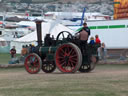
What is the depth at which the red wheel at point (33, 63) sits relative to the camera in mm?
14380

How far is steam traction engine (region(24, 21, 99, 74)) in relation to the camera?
1324 centimetres

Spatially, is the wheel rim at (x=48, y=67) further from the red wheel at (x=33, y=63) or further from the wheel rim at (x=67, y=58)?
the wheel rim at (x=67, y=58)

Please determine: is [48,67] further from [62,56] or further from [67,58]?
[67,58]

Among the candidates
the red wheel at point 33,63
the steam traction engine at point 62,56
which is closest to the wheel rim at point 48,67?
the steam traction engine at point 62,56

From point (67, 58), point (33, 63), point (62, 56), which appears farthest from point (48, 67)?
point (67, 58)

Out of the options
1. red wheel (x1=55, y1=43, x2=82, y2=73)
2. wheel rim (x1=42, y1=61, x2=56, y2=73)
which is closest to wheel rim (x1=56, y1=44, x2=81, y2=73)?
red wheel (x1=55, y1=43, x2=82, y2=73)

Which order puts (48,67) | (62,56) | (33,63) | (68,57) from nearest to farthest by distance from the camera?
(68,57) → (62,56) → (33,63) → (48,67)

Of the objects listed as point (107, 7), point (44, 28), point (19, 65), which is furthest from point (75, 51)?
point (107, 7)

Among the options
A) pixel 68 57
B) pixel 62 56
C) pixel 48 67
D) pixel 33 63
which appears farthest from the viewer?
pixel 48 67

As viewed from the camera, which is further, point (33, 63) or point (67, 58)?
point (33, 63)

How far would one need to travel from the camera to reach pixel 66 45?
1327 cm

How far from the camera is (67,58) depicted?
44.0 ft

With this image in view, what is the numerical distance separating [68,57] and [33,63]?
184 cm

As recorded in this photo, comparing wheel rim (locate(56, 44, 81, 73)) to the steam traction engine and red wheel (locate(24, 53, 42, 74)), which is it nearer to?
the steam traction engine
